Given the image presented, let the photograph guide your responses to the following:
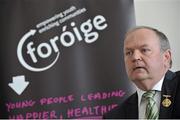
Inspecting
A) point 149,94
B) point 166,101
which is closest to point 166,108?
point 166,101

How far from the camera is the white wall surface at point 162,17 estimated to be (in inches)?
112

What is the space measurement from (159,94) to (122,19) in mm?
1242

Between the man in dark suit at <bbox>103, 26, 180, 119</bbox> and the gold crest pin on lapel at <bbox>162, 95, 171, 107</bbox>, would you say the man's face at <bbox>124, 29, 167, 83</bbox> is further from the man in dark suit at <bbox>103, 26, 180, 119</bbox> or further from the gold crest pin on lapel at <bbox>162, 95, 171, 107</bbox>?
the gold crest pin on lapel at <bbox>162, 95, 171, 107</bbox>

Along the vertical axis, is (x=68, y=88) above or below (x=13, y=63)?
below

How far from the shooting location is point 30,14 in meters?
2.53

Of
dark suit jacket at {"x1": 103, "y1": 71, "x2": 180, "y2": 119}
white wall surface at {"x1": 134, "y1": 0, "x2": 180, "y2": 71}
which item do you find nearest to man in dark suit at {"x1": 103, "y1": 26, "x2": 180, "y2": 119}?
dark suit jacket at {"x1": 103, "y1": 71, "x2": 180, "y2": 119}

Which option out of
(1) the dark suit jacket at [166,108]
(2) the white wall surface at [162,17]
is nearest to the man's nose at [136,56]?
(1) the dark suit jacket at [166,108]

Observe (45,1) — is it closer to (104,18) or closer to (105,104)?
(104,18)

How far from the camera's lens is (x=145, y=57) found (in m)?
1.40

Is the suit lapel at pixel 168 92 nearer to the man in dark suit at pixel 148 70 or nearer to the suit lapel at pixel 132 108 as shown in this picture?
the man in dark suit at pixel 148 70

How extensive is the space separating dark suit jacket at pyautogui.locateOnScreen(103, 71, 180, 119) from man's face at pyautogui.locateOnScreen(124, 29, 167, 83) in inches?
2.3

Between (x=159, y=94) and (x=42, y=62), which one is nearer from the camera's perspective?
(x=159, y=94)

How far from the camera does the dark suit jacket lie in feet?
4.14

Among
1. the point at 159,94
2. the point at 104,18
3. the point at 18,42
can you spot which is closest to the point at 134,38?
the point at 159,94
